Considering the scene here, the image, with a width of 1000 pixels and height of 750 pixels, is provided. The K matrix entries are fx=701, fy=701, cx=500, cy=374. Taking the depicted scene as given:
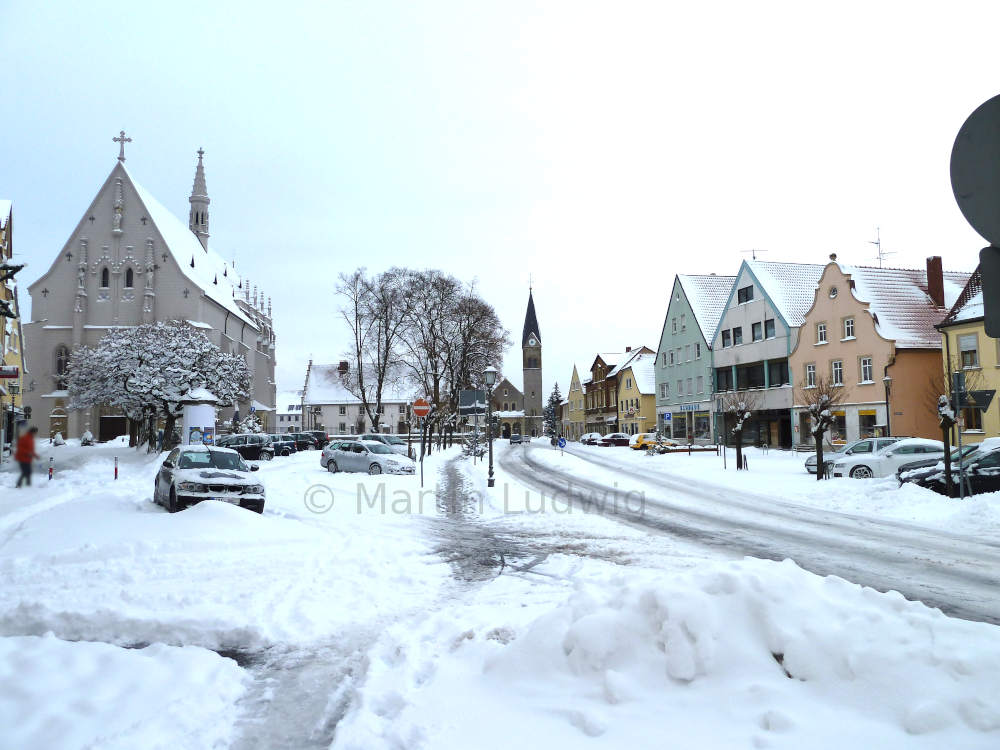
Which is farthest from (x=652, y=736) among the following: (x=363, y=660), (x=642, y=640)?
(x=363, y=660)

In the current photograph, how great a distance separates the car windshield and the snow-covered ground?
5.39 metres

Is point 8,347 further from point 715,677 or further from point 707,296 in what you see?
point 707,296

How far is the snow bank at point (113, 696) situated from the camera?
422 centimetres

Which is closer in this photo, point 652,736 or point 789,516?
point 652,736

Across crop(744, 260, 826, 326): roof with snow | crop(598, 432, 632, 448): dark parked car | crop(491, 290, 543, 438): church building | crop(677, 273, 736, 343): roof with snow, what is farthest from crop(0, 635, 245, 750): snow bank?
crop(491, 290, 543, 438): church building

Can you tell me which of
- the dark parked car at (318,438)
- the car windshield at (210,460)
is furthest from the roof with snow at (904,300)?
the dark parked car at (318,438)

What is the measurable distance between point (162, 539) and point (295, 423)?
481 ft

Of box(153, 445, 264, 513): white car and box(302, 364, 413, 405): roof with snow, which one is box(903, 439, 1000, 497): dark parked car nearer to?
box(153, 445, 264, 513): white car

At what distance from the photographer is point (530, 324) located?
13375 centimetres

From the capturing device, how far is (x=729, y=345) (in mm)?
54906

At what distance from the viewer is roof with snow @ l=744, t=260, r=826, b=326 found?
4831 cm

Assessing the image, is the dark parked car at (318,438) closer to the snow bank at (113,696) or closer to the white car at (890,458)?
the white car at (890,458)

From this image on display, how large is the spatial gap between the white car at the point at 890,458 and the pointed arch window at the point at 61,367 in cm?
2368

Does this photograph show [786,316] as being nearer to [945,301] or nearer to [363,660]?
[945,301]
